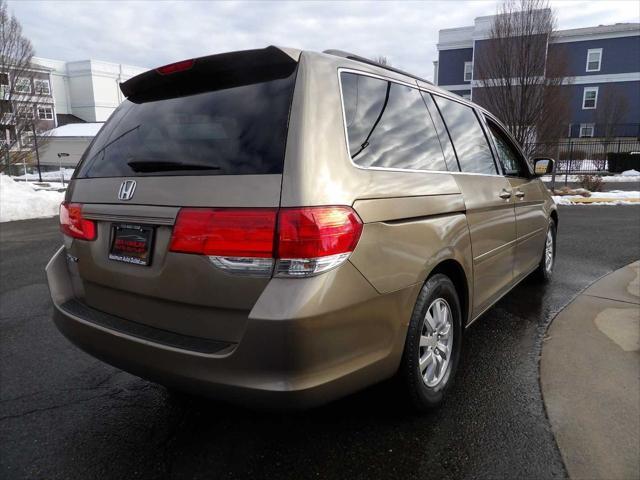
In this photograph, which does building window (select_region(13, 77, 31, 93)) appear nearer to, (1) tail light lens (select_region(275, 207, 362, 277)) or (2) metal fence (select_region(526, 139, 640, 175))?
(1) tail light lens (select_region(275, 207, 362, 277))

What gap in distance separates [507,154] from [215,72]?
2.88m

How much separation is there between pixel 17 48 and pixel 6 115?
2.27 m

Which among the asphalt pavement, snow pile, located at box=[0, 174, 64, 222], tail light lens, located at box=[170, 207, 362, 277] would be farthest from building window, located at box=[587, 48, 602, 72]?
tail light lens, located at box=[170, 207, 362, 277]

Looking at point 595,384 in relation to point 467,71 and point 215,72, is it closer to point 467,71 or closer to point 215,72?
point 215,72

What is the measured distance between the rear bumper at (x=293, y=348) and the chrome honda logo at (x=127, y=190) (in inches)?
23.7

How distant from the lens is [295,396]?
1.77m

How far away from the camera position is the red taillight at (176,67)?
7.27 feet

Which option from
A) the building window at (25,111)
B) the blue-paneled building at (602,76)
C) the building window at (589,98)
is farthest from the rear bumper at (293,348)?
the building window at (589,98)

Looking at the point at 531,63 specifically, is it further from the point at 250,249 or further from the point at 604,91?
the point at 604,91

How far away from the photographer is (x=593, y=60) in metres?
37.1

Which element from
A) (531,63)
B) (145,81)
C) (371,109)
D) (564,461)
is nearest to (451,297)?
(564,461)

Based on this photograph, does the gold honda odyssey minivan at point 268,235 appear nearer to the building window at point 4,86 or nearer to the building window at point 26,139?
the building window at point 4,86

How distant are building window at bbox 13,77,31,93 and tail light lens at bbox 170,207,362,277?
57.3ft

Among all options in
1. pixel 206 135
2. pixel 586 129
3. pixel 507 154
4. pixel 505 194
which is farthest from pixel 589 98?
pixel 206 135
